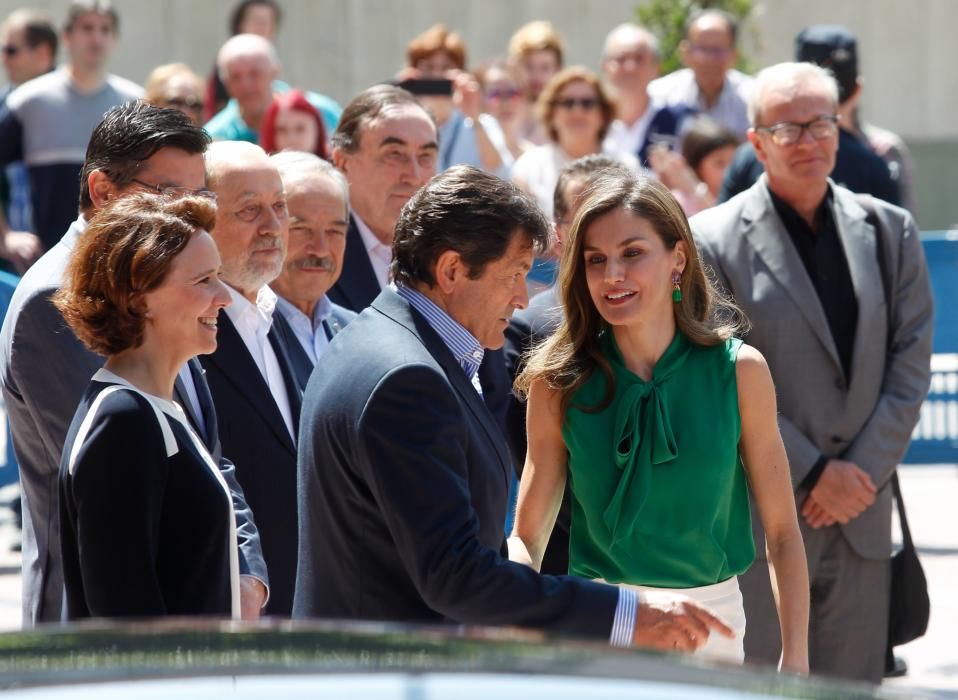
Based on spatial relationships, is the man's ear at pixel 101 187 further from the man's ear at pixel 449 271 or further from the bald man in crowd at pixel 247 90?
the bald man in crowd at pixel 247 90

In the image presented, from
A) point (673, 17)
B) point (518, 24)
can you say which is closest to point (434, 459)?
point (673, 17)

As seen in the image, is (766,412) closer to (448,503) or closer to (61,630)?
(448,503)

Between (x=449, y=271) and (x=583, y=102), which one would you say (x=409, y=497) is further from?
(x=583, y=102)

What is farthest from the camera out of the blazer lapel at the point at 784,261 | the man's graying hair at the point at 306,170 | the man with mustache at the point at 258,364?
the blazer lapel at the point at 784,261

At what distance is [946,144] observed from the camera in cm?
2084

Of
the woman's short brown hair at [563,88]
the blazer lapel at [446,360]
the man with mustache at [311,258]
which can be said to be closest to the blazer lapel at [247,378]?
the man with mustache at [311,258]

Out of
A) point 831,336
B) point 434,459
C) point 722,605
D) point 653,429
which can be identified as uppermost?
Result: point 434,459

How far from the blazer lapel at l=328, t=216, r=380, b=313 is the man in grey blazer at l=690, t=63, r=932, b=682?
1.12m

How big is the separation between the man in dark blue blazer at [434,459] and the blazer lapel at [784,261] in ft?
6.59

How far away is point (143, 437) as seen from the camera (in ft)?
10.3

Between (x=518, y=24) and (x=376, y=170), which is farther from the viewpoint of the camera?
(x=518, y=24)

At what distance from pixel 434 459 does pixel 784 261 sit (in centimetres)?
252

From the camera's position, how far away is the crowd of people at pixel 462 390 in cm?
315

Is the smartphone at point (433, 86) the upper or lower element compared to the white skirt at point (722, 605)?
upper
